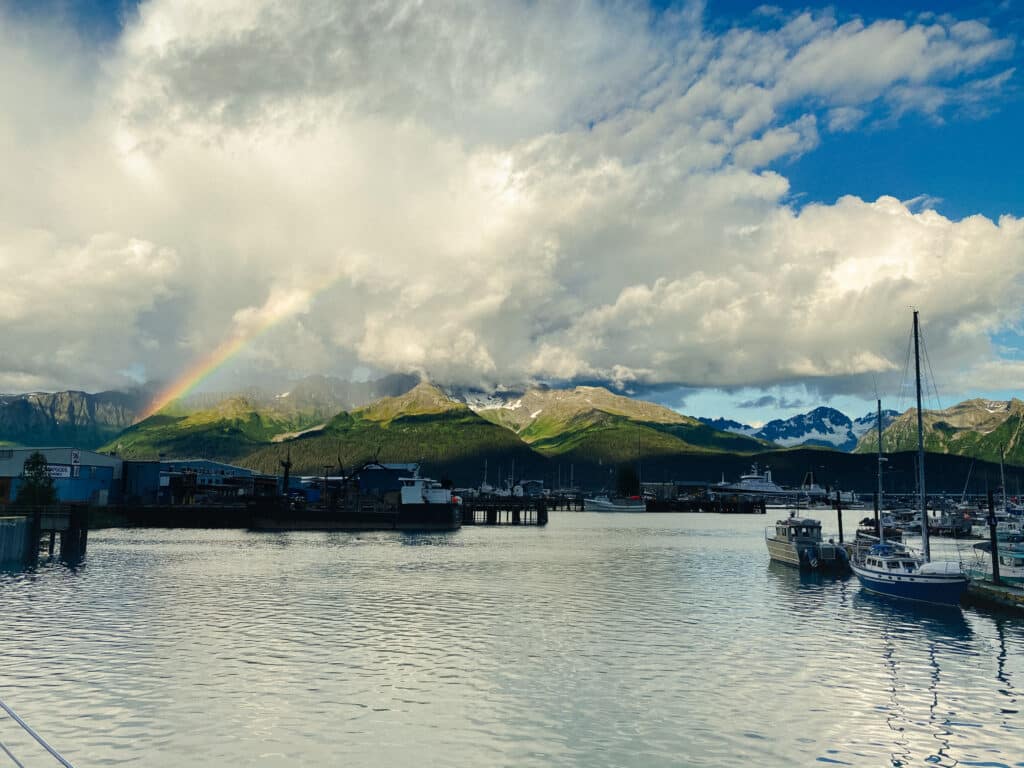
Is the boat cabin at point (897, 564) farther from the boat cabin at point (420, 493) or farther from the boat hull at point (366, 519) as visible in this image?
the boat cabin at point (420, 493)

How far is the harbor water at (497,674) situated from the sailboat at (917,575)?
51.9 inches

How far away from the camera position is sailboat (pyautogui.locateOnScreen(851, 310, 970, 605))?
58.1 metres

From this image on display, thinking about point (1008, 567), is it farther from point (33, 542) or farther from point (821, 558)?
point (33, 542)

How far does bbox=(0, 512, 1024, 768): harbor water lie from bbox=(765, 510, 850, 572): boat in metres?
13.9

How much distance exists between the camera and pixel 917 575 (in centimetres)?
6000

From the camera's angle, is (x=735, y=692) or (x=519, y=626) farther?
(x=519, y=626)

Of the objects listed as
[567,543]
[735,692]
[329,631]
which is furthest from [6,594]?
[567,543]

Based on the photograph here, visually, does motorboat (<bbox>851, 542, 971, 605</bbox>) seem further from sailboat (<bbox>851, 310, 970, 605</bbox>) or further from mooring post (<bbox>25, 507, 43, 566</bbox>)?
mooring post (<bbox>25, 507, 43, 566</bbox>)

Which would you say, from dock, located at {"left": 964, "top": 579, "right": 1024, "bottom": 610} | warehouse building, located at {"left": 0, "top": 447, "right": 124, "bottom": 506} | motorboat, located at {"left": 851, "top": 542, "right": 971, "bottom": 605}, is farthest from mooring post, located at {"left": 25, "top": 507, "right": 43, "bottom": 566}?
dock, located at {"left": 964, "top": 579, "right": 1024, "bottom": 610}

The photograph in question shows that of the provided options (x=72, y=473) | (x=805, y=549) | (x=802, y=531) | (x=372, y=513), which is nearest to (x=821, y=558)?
(x=805, y=549)

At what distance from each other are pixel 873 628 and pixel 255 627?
39.5 m

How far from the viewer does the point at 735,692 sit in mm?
34000

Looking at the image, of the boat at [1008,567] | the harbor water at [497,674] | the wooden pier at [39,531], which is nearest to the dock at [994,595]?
the harbor water at [497,674]

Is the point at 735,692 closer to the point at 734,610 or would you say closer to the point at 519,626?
the point at 519,626
